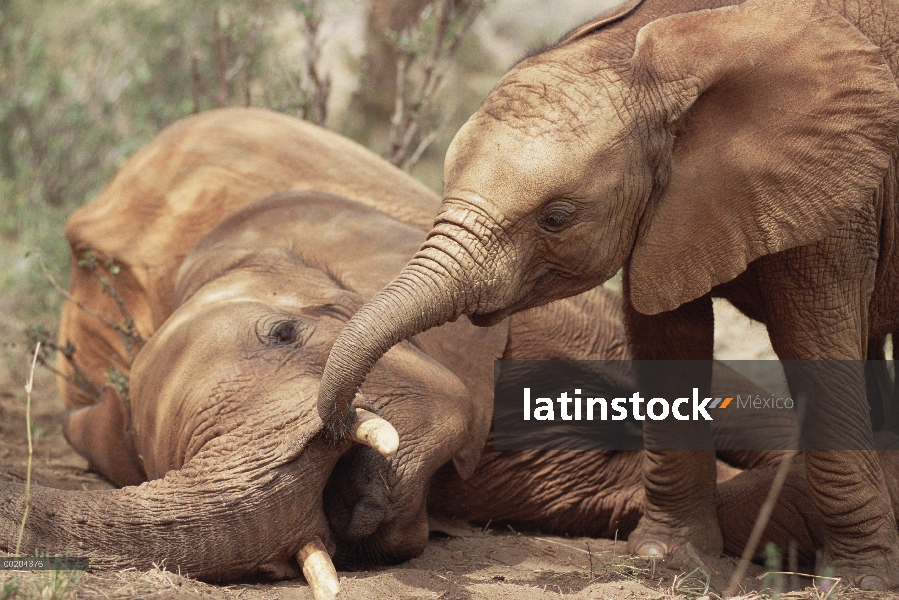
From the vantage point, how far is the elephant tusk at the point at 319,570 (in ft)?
10.0

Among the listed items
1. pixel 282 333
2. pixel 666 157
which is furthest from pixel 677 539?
pixel 282 333

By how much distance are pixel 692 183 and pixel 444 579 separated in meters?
1.41

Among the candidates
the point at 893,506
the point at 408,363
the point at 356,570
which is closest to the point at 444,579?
the point at 356,570

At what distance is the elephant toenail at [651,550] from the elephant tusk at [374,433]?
144 cm

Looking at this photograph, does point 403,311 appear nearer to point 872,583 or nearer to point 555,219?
point 555,219

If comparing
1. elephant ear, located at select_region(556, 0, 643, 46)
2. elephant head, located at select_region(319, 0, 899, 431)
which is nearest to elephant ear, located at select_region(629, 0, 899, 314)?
elephant head, located at select_region(319, 0, 899, 431)

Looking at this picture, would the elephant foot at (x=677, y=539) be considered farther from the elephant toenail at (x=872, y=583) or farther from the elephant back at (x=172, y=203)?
the elephant back at (x=172, y=203)

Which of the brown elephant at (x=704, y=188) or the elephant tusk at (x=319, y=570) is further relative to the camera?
the brown elephant at (x=704, y=188)

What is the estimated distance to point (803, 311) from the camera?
3500 mm

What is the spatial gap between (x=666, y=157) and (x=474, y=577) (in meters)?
1.43

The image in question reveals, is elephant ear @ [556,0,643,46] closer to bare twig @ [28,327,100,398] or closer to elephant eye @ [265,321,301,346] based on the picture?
elephant eye @ [265,321,301,346]

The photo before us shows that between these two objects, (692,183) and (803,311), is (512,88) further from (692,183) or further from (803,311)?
(803,311)

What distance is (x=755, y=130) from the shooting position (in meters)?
3.38

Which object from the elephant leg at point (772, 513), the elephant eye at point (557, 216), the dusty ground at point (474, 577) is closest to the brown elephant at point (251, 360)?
the dusty ground at point (474, 577)
